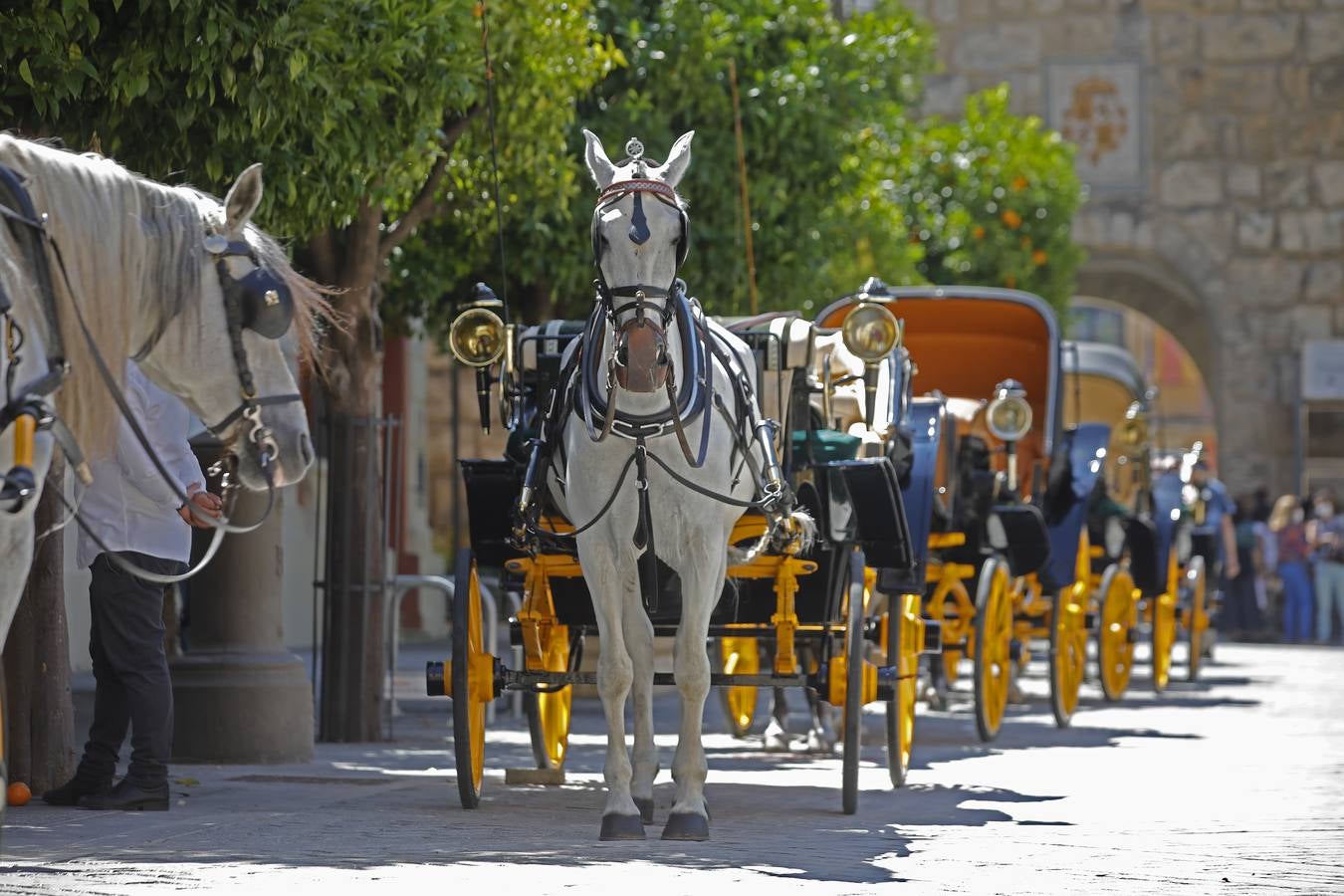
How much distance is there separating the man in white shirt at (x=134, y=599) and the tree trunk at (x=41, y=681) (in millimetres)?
243

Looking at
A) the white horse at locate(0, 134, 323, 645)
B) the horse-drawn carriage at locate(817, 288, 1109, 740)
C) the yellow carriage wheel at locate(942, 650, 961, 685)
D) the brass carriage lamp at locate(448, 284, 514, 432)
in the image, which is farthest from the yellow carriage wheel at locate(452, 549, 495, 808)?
the yellow carriage wheel at locate(942, 650, 961, 685)

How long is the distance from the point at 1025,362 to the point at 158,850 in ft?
30.1

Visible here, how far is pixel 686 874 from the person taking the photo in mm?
6750

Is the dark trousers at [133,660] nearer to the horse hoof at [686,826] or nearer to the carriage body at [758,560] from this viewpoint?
the carriage body at [758,560]

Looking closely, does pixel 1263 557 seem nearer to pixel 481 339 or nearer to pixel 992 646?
pixel 992 646

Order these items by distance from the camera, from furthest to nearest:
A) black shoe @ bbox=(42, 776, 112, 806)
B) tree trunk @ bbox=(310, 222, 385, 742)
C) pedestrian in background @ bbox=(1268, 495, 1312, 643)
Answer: pedestrian in background @ bbox=(1268, 495, 1312, 643) < tree trunk @ bbox=(310, 222, 385, 742) < black shoe @ bbox=(42, 776, 112, 806)

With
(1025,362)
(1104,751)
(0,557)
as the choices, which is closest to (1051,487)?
(1025,362)

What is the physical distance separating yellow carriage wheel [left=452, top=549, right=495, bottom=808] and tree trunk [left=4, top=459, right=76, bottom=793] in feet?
4.60

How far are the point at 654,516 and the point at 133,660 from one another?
6.26 feet

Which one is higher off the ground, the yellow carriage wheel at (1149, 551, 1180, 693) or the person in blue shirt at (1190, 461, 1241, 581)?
the person in blue shirt at (1190, 461, 1241, 581)

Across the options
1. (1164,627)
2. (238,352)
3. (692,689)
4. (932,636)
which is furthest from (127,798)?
(1164,627)

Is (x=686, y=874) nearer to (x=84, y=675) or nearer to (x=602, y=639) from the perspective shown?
(x=602, y=639)

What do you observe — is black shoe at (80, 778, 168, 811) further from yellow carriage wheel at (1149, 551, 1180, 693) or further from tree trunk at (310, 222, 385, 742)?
yellow carriage wheel at (1149, 551, 1180, 693)

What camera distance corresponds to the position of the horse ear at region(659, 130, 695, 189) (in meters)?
7.72
